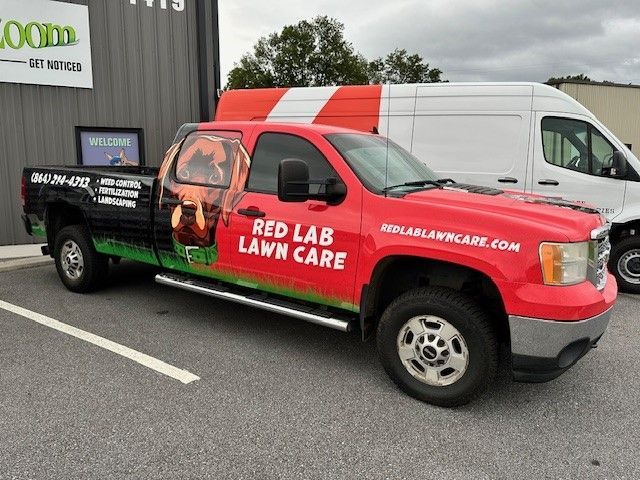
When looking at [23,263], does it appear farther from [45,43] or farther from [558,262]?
[558,262]

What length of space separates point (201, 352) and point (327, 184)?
172 cm

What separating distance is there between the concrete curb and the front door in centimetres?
452

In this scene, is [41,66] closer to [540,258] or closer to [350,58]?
[540,258]

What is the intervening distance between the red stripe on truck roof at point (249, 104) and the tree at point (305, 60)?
36059mm

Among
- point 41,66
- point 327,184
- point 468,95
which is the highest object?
point 41,66

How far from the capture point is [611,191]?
6.62 metres

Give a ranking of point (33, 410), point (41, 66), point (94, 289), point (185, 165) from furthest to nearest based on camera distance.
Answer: point (41, 66)
point (94, 289)
point (185, 165)
point (33, 410)

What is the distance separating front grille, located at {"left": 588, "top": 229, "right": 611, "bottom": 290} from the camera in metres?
3.39

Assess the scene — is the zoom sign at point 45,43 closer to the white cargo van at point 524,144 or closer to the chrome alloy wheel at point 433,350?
the white cargo van at point 524,144

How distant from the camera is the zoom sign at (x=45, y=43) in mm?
8672

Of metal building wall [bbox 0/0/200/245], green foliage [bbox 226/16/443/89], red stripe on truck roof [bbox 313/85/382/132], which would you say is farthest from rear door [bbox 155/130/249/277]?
green foliage [bbox 226/16/443/89]

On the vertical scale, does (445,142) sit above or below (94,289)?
above

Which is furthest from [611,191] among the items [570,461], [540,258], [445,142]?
[570,461]

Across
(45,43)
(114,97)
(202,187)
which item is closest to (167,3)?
(114,97)
